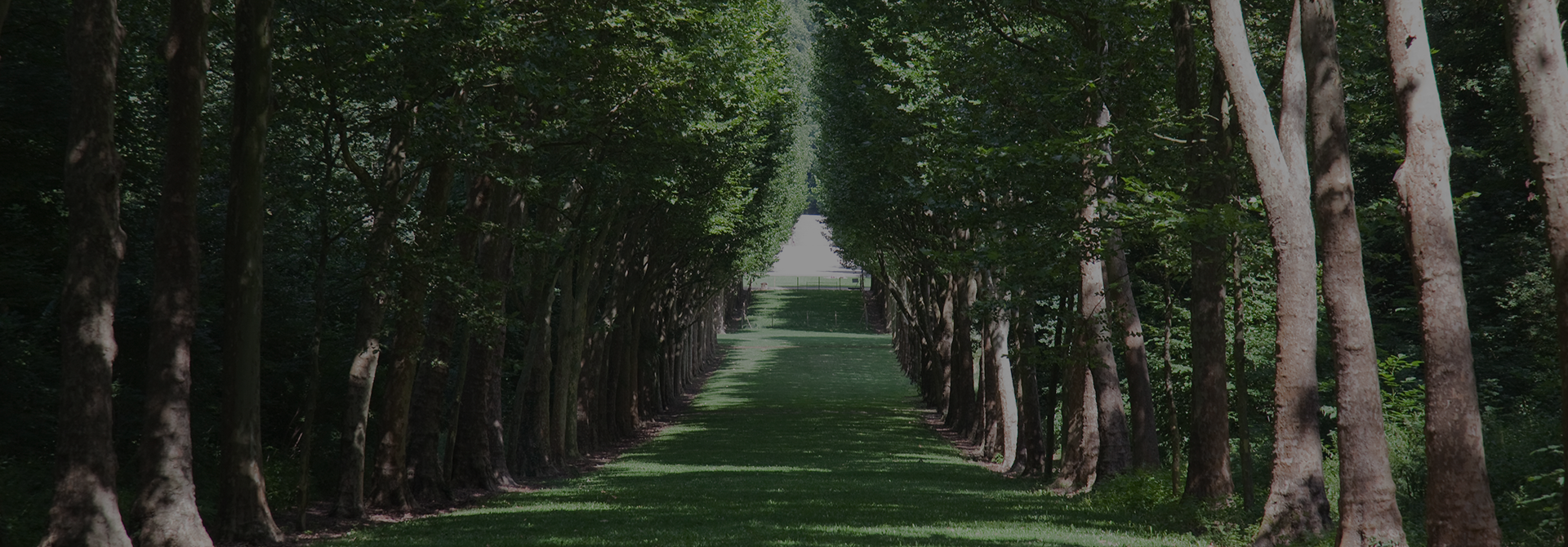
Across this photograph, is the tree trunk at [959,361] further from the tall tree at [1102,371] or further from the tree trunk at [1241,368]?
the tree trunk at [1241,368]

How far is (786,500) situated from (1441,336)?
36.7ft

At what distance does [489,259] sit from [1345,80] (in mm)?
12968

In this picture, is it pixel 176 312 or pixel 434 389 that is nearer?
pixel 176 312

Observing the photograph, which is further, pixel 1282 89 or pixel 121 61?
pixel 121 61

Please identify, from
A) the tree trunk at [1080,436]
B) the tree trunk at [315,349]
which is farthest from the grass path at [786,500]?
the tree trunk at [315,349]

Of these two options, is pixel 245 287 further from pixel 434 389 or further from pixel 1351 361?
pixel 1351 361

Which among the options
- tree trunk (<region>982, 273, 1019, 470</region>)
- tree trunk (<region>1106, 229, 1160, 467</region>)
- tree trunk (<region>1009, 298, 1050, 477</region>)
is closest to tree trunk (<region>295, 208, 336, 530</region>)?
tree trunk (<region>1106, 229, 1160, 467</region>)

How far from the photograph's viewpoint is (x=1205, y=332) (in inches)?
575

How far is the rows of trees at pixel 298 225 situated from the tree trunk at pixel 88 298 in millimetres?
22

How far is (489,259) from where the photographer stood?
63.6 feet

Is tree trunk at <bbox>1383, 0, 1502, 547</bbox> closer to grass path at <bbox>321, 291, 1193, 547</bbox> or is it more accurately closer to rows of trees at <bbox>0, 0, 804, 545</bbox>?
grass path at <bbox>321, 291, 1193, 547</bbox>

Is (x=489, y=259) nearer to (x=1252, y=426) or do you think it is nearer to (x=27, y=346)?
(x=27, y=346)

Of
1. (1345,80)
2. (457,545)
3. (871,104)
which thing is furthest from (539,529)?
(871,104)

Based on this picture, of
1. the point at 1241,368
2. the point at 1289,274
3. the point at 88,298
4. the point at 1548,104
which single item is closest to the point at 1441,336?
the point at 1548,104
